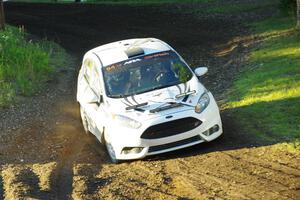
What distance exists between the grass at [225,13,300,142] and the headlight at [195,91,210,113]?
3.78ft

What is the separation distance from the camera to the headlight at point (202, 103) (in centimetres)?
1064

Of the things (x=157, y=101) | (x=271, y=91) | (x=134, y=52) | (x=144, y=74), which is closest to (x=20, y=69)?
(x=134, y=52)

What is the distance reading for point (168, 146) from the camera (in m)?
10.5

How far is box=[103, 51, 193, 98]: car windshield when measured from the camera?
11617 millimetres

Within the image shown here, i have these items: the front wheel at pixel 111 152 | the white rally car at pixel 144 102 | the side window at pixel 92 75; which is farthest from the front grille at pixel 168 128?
the side window at pixel 92 75

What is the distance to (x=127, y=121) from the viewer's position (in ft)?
34.8

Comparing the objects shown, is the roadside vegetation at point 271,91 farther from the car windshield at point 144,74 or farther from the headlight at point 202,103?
the car windshield at point 144,74

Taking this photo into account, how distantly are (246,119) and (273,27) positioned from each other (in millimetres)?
11383

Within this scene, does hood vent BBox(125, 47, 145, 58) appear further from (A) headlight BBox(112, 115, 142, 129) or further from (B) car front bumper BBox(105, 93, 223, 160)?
(B) car front bumper BBox(105, 93, 223, 160)

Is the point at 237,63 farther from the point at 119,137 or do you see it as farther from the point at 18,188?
the point at 18,188

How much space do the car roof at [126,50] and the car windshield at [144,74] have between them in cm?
14

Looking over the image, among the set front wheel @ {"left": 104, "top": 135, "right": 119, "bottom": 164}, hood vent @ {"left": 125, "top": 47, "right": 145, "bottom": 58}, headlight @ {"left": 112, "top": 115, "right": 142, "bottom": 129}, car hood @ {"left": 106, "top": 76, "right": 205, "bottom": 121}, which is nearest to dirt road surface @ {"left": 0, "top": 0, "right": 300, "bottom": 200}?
front wheel @ {"left": 104, "top": 135, "right": 119, "bottom": 164}

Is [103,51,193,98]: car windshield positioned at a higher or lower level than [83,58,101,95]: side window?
higher

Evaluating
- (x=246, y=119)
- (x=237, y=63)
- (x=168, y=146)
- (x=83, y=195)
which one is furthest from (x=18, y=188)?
(x=237, y=63)
